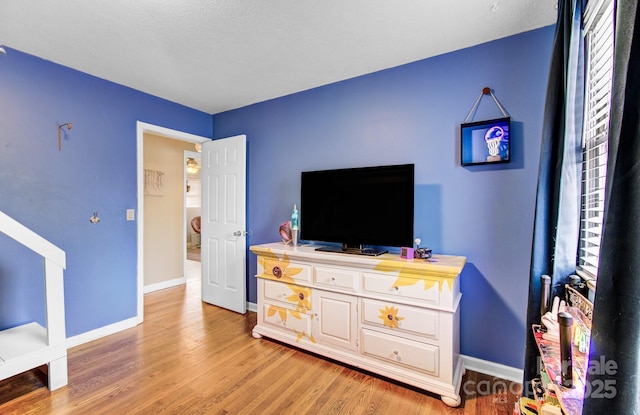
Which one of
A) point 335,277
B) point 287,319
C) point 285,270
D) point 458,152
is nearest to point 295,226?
point 285,270

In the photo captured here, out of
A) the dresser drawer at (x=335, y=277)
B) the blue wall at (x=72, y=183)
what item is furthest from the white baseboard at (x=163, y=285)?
the dresser drawer at (x=335, y=277)

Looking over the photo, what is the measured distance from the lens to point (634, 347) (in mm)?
671

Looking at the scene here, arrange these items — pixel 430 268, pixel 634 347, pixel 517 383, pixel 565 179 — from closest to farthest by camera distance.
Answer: pixel 634 347, pixel 565 179, pixel 430 268, pixel 517 383

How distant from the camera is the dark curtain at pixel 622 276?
26.5 inches

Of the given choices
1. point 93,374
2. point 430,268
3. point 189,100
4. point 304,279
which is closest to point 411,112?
point 430,268

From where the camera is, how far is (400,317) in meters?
2.01

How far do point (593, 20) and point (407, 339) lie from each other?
2084 millimetres

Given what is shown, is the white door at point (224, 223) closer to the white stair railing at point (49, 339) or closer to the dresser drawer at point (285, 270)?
the dresser drawer at point (285, 270)

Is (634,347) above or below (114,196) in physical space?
below

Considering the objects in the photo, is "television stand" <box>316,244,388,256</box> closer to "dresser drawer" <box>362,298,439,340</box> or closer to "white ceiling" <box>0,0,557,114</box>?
"dresser drawer" <box>362,298,439,340</box>

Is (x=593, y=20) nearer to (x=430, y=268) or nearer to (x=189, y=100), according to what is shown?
(x=430, y=268)

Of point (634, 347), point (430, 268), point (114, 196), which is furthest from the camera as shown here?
point (114, 196)

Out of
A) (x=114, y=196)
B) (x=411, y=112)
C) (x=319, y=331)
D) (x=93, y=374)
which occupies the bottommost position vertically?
(x=93, y=374)

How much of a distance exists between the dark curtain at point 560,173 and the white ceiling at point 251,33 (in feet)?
1.60
